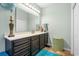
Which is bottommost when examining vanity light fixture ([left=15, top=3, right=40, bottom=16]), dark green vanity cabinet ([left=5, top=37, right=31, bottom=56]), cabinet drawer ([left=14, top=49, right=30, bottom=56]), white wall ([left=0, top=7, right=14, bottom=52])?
cabinet drawer ([left=14, top=49, right=30, bottom=56])

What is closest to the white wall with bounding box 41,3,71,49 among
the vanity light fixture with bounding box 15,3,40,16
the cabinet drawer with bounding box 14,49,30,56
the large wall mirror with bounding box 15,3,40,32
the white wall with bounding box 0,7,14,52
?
the vanity light fixture with bounding box 15,3,40,16

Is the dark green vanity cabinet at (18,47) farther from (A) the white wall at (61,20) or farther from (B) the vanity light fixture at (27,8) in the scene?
(A) the white wall at (61,20)

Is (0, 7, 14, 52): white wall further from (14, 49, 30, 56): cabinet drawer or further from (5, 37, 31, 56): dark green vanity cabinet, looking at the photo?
(14, 49, 30, 56): cabinet drawer

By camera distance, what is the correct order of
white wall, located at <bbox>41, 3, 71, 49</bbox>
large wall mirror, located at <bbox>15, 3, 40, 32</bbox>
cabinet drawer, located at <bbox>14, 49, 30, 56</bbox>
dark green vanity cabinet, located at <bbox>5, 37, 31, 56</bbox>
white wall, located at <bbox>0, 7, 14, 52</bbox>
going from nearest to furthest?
dark green vanity cabinet, located at <bbox>5, 37, 31, 56</bbox>, cabinet drawer, located at <bbox>14, 49, 30, 56</bbox>, white wall, located at <bbox>0, 7, 14, 52</bbox>, large wall mirror, located at <bbox>15, 3, 40, 32</bbox>, white wall, located at <bbox>41, 3, 71, 49</bbox>

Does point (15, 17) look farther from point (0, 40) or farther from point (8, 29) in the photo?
point (0, 40)

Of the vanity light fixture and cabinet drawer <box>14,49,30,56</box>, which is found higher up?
the vanity light fixture

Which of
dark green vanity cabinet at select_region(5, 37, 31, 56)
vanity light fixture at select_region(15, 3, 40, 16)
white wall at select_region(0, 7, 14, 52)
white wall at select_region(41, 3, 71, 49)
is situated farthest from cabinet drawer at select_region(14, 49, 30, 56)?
white wall at select_region(41, 3, 71, 49)

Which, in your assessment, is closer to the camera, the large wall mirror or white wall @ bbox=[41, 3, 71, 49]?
the large wall mirror

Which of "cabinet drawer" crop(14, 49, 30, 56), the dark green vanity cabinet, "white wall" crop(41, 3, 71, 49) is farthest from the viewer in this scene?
"white wall" crop(41, 3, 71, 49)

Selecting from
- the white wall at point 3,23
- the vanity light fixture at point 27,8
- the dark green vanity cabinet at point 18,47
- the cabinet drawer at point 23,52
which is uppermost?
the vanity light fixture at point 27,8

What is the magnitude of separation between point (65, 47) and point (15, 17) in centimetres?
189

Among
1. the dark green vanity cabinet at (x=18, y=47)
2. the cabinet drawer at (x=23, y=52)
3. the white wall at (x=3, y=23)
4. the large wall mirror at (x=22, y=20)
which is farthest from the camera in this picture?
the large wall mirror at (x=22, y=20)

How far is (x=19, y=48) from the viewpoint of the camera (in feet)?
4.58

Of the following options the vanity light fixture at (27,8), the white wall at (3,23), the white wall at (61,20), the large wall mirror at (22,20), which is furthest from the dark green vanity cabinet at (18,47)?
the white wall at (61,20)
